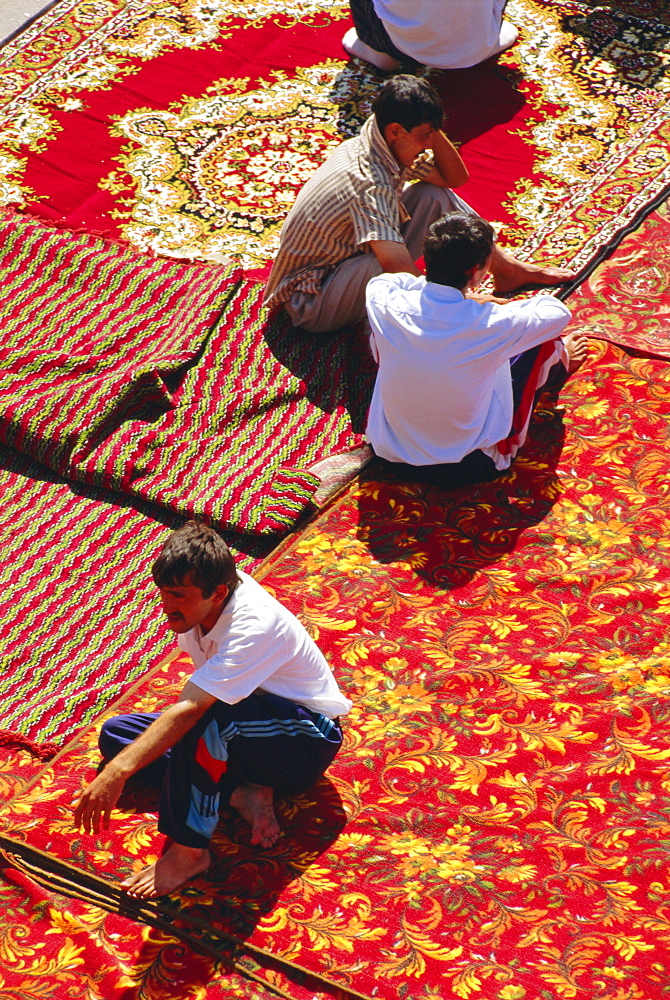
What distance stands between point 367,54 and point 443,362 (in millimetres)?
2709

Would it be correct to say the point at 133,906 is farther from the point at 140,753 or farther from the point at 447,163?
the point at 447,163

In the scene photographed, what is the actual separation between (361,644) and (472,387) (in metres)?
0.77

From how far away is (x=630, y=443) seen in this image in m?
3.33

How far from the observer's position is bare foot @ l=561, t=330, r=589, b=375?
3.54 metres

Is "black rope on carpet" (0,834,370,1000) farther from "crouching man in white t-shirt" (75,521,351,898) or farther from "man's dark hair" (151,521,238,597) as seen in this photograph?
"man's dark hair" (151,521,238,597)

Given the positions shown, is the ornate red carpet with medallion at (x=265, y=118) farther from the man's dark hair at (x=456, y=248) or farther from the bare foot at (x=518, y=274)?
→ the man's dark hair at (x=456, y=248)

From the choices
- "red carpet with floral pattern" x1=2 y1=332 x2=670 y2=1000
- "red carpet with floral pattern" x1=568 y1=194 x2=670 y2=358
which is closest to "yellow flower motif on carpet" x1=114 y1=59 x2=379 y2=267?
"red carpet with floral pattern" x1=568 y1=194 x2=670 y2=358

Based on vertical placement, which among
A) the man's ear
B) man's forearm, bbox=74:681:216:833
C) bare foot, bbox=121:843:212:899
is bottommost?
bare foot, bbox=121:843:212:899

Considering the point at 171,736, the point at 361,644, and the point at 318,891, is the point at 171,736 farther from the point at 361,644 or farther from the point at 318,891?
the point at 361,644

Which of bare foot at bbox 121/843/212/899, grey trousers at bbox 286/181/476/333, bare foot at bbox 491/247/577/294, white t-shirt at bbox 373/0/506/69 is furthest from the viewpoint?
white t-shirt at bbox 373/0/506/69

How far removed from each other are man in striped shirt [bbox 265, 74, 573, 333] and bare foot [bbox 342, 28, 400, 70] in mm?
1372

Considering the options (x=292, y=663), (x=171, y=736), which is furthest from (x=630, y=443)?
(x=171, y=736)

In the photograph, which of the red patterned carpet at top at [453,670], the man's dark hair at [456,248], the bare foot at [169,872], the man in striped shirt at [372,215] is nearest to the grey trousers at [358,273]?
the man in striped shirt at [372,215]

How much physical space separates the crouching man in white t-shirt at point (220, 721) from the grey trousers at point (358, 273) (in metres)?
1.63
